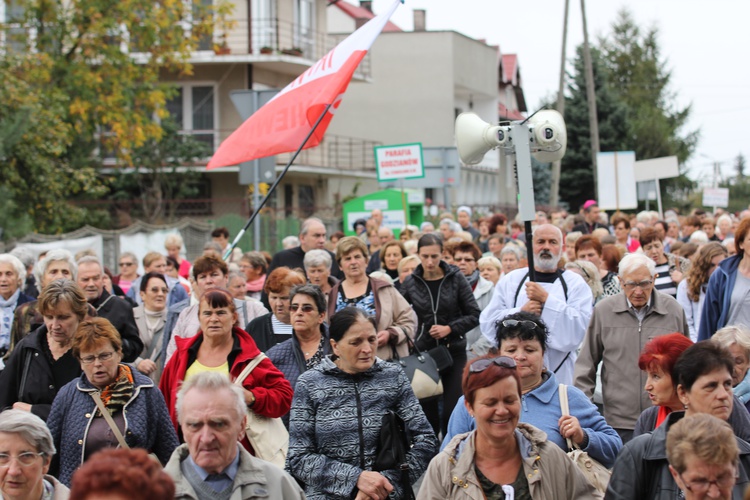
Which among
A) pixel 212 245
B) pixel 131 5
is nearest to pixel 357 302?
pixel 212 245

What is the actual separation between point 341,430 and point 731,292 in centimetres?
348

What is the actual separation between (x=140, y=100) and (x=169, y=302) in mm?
17948

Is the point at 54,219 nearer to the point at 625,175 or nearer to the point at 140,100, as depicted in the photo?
the point at 140,100

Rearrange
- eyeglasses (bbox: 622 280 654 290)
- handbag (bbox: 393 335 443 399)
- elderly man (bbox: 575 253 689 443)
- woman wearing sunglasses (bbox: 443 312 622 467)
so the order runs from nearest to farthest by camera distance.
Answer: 1. woman wearing sunglasses (bbox: 443 312 622 467)
2. elderly man (bbox: 575 253 689 443)
3. eyeglasses (bbox: 622 280 654 290)
4. handbag (bbox: 393 335 443 399)

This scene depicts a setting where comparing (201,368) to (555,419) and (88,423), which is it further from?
(555,419)

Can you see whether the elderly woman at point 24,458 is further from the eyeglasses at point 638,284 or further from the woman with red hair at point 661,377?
the eyeglasses at point 638,284

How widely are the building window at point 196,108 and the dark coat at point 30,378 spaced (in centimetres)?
3095

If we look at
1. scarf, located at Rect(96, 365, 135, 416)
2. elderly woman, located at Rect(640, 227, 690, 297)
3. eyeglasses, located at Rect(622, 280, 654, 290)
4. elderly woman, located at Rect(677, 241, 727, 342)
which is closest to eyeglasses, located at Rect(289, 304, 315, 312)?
scarf, located at Rect(96, 365, 135, 416)

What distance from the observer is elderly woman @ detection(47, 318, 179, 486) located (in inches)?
226

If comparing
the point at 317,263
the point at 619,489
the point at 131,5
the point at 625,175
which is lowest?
the point at 619,489

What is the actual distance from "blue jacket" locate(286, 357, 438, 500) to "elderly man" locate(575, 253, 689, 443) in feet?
5.62

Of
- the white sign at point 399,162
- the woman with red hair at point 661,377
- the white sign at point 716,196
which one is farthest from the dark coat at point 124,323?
the white sign at point 716,196

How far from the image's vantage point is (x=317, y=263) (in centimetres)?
917

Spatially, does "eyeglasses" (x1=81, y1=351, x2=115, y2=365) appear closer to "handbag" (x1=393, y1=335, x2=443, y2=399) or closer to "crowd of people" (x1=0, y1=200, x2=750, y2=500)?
"crowd of people" (x1=0, y1=200, x2=750, y2=500)
